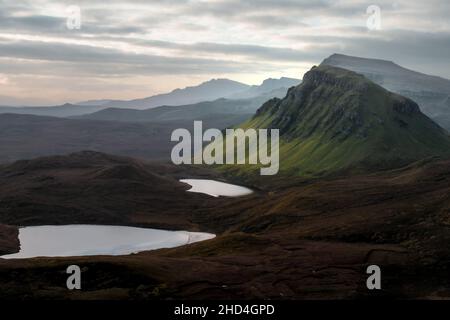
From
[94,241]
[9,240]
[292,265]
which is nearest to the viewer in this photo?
[292,265]

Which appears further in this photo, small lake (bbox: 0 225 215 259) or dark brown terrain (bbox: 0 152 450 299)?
small lake (bbox: 0 225 215 259)

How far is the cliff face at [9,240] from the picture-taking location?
16254 centimetres

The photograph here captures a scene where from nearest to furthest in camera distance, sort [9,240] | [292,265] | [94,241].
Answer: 1. [292,265]
2. [9,240]
3. [94,241]

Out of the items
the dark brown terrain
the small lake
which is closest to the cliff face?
the dark brown terrain

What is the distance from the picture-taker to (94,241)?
180125 mm

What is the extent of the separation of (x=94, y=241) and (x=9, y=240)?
88.2 feet

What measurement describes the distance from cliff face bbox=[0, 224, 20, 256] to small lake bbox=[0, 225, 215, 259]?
1.99 m

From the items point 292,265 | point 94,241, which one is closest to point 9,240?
point 94,241

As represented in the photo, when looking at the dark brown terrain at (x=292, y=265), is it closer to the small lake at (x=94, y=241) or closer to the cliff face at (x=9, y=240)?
the cliff face at (x=9, y=240)

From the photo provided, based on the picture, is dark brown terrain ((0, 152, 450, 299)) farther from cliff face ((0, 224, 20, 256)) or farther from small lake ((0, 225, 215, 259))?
small lake ((0, 225, 215, 259))

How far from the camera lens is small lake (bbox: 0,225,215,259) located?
162 m

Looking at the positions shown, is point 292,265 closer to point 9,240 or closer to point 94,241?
point 94,241
